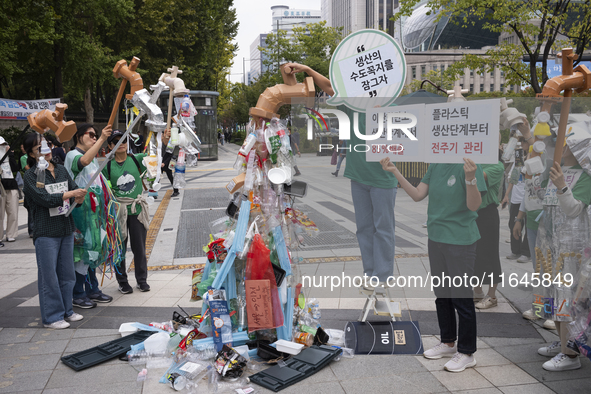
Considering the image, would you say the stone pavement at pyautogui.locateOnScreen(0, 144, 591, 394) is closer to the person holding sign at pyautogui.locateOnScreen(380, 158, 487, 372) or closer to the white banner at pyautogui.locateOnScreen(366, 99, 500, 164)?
the person holding sign at pyautogui.locateOnScreen(380, 158, 487, 372)

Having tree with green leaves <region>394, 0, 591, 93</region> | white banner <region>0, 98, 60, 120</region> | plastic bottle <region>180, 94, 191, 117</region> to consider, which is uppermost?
tree with green leaves <region>394, 0, 591, 93</region>

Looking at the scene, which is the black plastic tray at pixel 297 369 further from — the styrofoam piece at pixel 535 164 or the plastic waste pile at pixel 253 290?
the styrofoam piece at pixel 535 164

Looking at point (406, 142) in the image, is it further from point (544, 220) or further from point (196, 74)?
point (196, 74)

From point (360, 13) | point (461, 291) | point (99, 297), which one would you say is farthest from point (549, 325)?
point (360, 13)

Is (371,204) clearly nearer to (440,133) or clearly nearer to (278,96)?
(440,133)

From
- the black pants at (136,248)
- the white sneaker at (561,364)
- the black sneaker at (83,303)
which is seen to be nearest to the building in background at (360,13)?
the black pants at (136,248)

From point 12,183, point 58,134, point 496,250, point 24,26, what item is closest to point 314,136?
point 496,250

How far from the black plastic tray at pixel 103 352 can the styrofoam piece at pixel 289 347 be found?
4.14 ft

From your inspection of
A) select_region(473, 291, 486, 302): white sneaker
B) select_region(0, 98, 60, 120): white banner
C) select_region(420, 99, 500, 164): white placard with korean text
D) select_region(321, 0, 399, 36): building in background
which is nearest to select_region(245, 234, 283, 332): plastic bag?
select_region(420, 99, 500, 164): white placard with korean text

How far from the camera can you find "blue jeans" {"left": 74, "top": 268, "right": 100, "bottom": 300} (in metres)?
4.99

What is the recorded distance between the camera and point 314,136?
3779mm

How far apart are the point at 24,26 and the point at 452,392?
16200 mm

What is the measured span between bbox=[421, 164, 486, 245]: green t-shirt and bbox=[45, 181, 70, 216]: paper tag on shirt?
10.8 ft

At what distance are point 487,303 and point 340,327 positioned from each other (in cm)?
149
